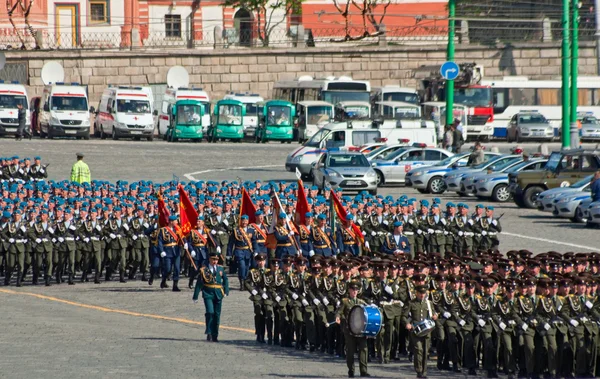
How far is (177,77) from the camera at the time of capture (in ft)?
192

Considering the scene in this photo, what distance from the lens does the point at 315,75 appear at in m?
61.9

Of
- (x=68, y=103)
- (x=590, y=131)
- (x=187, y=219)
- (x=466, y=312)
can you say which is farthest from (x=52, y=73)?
(x=466, y=312)

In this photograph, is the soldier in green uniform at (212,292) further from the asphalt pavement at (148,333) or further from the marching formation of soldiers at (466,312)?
the marching formation of soldiers at (466,312)

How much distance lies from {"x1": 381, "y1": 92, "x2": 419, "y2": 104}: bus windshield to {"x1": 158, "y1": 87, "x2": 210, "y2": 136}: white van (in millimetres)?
7474

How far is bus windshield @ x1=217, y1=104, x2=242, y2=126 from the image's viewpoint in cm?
5247

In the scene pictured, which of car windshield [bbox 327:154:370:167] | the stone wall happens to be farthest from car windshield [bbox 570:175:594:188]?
the stone wall

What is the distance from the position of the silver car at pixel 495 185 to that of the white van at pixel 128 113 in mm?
19774

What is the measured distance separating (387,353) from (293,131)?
36.5 meters

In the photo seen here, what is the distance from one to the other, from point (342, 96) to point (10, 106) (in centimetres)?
1331

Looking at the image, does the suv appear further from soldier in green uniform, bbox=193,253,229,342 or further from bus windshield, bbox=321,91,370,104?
bus windshield, bbox=321,91,370,104

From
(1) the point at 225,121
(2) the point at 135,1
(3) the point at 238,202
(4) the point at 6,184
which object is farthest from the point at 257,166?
(2) the point at 135,1

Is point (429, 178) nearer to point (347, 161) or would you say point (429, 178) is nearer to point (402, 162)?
point (402, 162)

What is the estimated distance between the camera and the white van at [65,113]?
50.0m

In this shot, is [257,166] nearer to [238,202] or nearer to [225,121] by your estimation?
[225,121]
